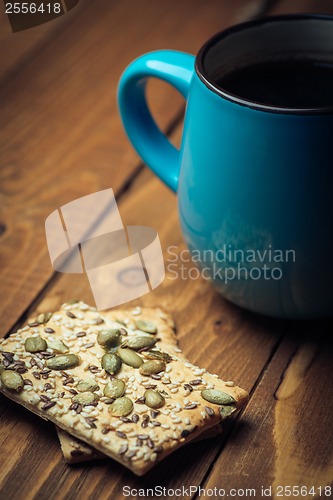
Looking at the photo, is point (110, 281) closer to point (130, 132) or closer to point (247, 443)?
point (130, 132)

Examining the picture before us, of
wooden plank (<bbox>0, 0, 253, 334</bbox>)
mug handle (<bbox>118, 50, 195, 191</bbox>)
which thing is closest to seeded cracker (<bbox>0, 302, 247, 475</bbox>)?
wooden plank (<bbox>0, 0, 253, 334</bbox>)

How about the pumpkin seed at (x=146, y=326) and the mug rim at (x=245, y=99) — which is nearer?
the mug rim at (x=245, y=99)

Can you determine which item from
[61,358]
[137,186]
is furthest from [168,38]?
[61,358]

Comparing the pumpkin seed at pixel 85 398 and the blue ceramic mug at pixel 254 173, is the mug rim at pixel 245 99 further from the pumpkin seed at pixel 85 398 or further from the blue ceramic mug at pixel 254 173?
the pumpkin seed at pixel 85 398

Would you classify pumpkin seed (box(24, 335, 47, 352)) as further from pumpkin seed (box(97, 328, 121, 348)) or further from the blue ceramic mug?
the blue ceramic mug

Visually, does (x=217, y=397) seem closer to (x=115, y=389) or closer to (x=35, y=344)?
(x=115, y=389)

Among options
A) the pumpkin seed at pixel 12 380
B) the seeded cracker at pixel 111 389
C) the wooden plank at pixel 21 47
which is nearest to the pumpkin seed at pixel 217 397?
the seeded cracker at pixel 111 389
